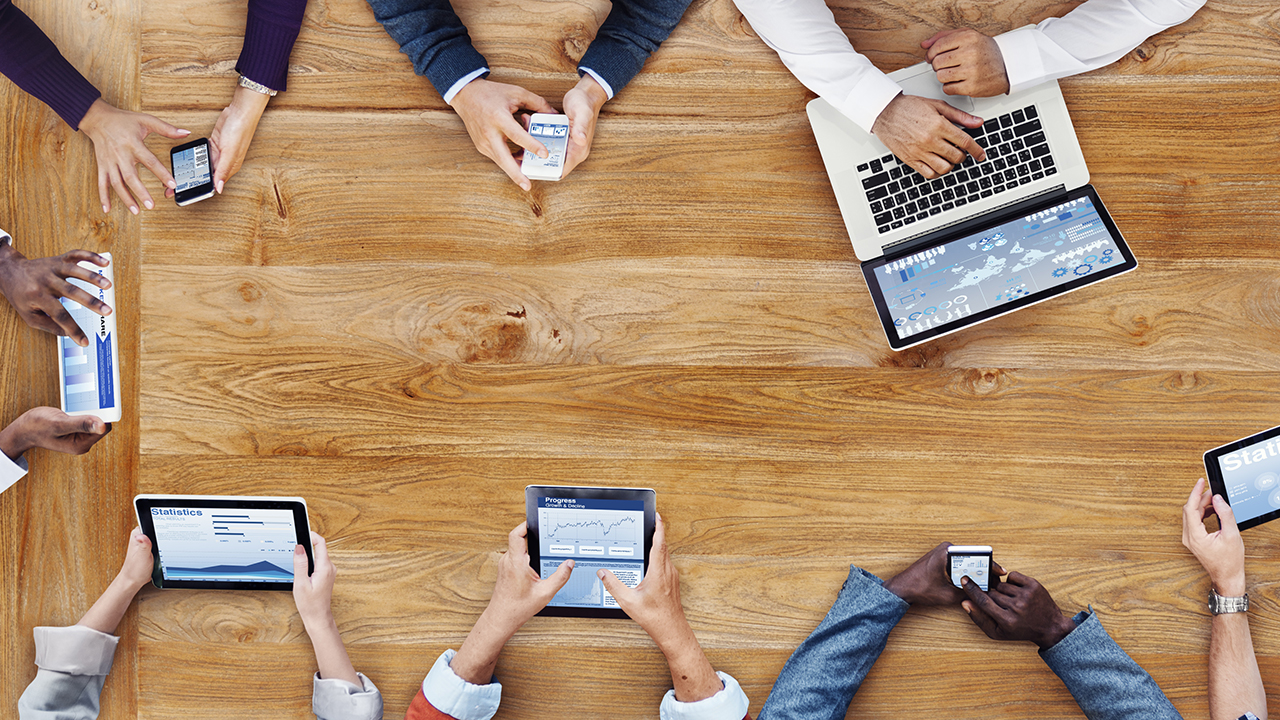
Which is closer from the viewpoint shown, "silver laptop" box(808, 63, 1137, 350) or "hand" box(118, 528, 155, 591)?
"silver laptop" box(808, 63, 1137, 350)

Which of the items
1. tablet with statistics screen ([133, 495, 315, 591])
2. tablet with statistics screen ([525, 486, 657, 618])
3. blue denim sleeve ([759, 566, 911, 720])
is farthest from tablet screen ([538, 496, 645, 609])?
tablet with statistics screen ([133, 495, 315, 591])

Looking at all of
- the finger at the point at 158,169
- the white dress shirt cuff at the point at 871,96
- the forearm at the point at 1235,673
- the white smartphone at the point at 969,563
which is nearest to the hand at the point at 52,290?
the finger at the point at 158,169

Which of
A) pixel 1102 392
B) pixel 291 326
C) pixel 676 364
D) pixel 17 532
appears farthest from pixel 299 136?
pixel 1102 392

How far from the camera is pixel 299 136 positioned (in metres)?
1.50

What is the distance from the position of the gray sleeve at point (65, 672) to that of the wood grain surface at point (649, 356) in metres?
0.10

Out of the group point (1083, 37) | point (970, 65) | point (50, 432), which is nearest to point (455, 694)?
point (50, 432)

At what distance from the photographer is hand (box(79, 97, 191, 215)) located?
4.81 ft

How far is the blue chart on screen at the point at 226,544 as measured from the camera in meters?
1.46

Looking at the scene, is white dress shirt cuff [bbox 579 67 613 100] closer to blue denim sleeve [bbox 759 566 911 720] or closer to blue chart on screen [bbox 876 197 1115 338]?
blue chart on screen [bbox 876 197 1115 338]

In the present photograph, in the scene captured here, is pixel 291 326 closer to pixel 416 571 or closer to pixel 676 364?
pixel 416 571

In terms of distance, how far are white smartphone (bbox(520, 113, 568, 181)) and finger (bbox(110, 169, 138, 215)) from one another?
80 centimetres

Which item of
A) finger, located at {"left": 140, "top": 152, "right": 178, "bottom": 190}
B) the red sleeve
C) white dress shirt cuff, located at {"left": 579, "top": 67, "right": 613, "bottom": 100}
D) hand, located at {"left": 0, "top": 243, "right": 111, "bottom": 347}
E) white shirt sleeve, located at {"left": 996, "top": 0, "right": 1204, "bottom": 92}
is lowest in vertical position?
the red sleeve

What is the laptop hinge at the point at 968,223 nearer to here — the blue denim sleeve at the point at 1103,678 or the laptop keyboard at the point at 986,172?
the laptop keyboard at the point at 986,172

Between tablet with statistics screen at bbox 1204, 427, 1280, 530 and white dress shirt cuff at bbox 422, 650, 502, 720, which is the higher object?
tablet with statistics screen at bbox 1204, 427, 1280, 530
